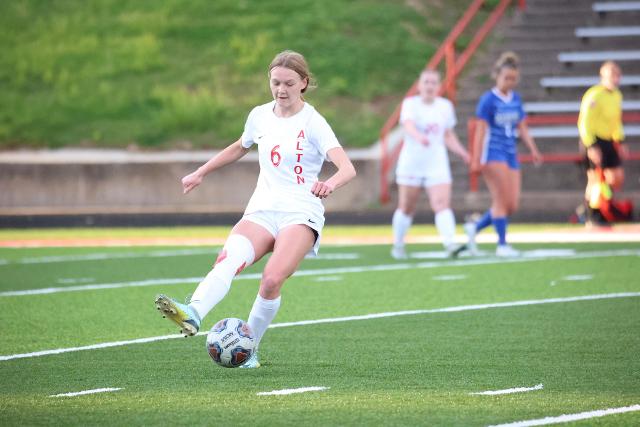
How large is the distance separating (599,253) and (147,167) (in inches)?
512

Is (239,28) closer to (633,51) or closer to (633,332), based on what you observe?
(633,51)

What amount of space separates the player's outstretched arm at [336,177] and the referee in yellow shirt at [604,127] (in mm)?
12570

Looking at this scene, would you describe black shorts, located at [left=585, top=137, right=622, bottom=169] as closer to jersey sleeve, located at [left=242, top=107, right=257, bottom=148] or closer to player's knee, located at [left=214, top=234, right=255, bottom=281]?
jersey sleeve, located at [left=242, top=107, right=257, bottom=148]

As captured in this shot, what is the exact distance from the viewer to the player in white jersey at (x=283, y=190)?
855 centimetres

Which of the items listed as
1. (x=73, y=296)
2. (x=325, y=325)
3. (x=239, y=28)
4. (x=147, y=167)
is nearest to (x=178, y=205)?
(x=147, y=167)

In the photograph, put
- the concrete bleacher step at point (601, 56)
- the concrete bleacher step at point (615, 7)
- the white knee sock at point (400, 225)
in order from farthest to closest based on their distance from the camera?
the concrete bleacher step at point (615, 7) < the concrete bleacher step at point (601, 56) < the white knee sock at point (400, 225)

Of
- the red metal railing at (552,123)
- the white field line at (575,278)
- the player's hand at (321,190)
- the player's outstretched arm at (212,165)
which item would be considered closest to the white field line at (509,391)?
the player's hand at (321,190)

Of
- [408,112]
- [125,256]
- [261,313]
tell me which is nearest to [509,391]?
[261,313]

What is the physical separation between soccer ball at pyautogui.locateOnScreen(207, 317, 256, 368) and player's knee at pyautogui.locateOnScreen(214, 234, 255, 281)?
278mm

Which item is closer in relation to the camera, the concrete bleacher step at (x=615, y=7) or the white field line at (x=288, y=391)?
the white field line at (x=288, y=391)

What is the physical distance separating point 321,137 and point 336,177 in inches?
14.8

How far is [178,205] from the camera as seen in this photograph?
1096 inches

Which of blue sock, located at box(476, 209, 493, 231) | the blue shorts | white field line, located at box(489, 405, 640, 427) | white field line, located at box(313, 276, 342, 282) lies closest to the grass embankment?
blue sock, located at box(476, 209, 493, 231)

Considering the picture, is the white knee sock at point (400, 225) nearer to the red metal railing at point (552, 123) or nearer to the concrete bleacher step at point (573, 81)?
the red metal railing at point (552, 123)
